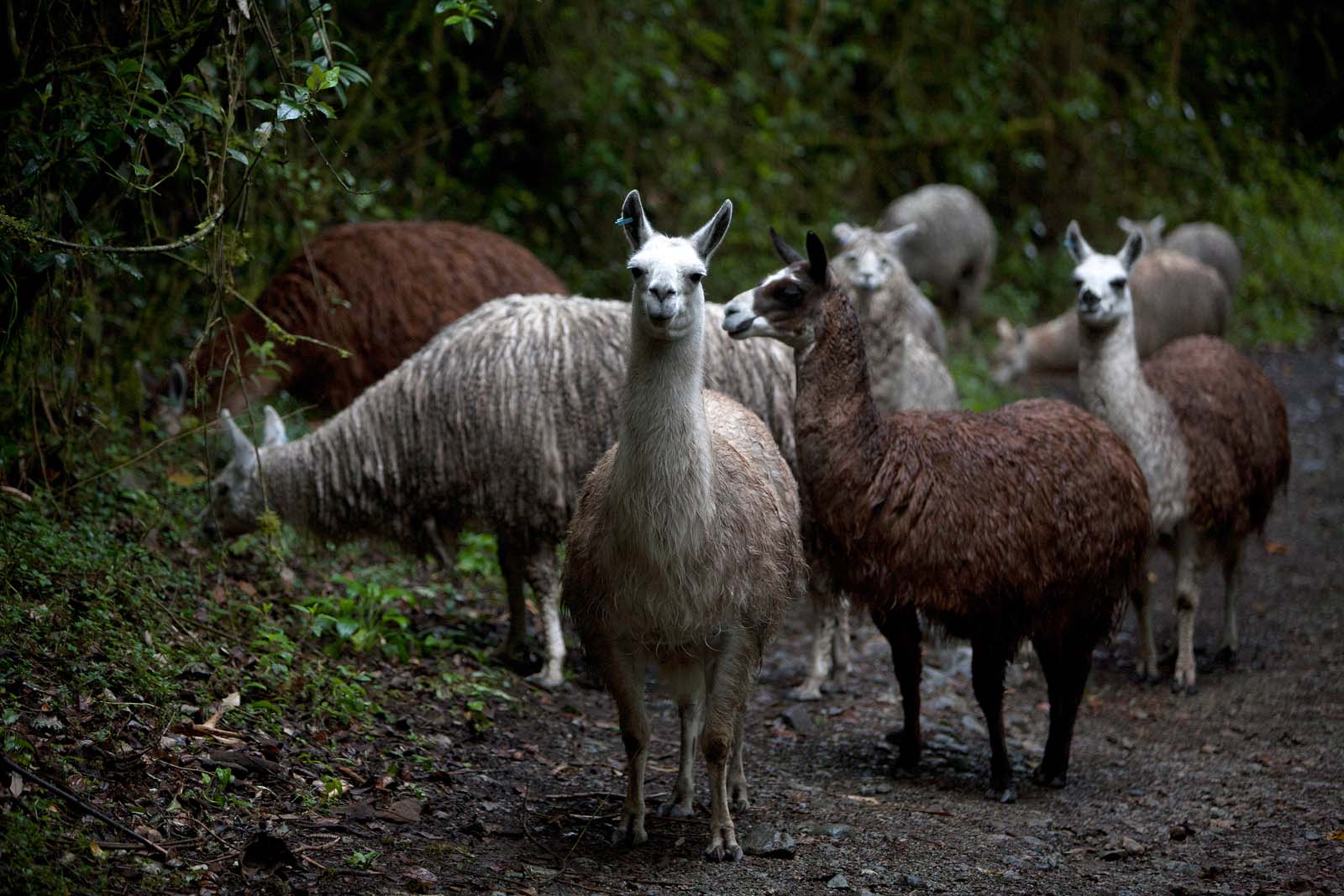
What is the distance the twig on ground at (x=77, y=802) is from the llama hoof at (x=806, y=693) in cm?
342

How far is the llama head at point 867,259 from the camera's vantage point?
7949mm

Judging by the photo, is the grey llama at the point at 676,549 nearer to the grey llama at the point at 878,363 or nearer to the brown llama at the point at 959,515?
the brown llama at the point at 959,515

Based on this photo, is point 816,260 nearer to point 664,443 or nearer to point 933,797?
point 664,443

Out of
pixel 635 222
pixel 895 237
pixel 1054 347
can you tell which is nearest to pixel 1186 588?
pixel 895 237

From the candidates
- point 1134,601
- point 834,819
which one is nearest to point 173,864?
point 834,819

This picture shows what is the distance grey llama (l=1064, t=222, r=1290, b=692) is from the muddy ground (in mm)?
484

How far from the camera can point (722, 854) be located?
4.11 metres

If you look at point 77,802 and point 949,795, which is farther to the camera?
point 949,795

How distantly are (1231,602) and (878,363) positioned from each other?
2.38 m

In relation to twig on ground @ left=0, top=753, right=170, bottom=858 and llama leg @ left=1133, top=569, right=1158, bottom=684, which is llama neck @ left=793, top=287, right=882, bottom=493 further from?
twig on ground @ left=0, top=753, right=170, bottom=858

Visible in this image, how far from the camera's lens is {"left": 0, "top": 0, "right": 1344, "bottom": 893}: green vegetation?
428cm

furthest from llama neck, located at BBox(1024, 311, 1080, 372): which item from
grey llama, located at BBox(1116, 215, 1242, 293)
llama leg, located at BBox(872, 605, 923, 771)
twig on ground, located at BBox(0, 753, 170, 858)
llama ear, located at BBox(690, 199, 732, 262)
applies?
twig on ground, located at BBox(0, 753, 170, 858)

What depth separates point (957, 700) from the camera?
21.0ft

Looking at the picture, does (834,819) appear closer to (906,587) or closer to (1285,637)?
(906,587)
